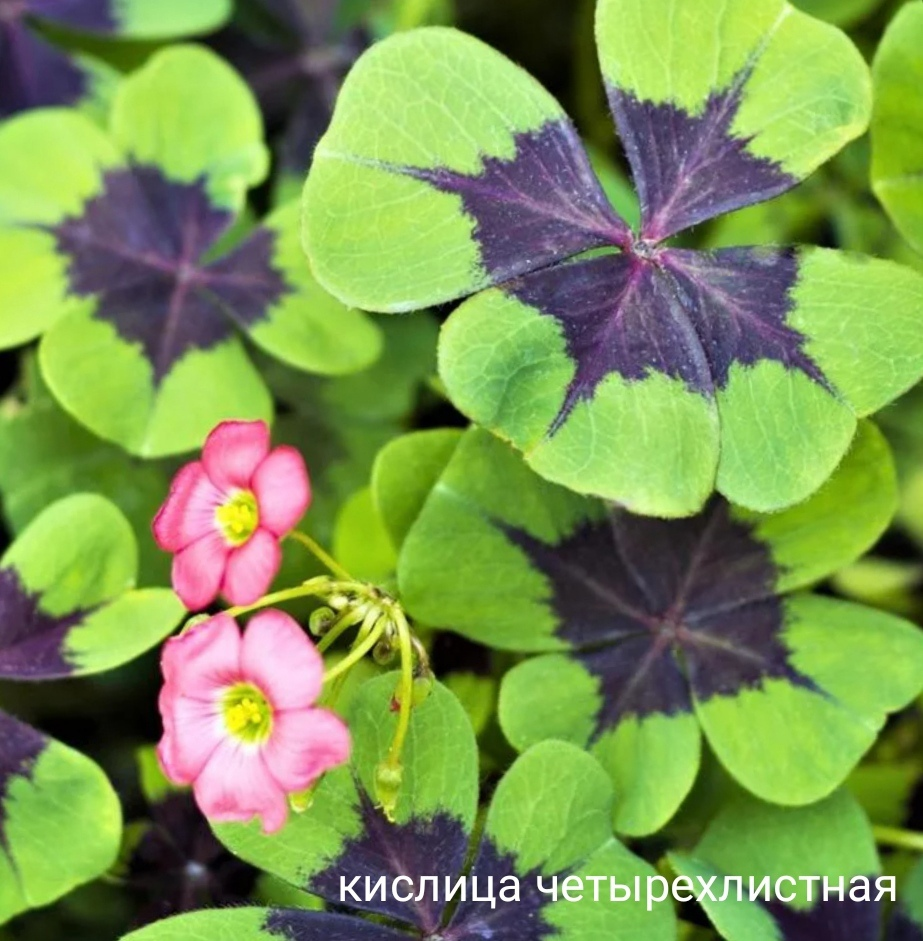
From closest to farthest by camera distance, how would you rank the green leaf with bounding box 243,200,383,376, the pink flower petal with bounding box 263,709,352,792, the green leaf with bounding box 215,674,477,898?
the pink flower petal with bounding box 263,709,352,792
the green leaf with bounding box 215,674,477,898
the green leaf with bounding box 243,200,383,376

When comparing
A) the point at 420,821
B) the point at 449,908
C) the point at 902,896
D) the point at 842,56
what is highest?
the point at 842,56

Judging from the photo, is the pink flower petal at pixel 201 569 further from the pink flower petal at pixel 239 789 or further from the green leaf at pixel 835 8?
the green leaf at pixel 835 8

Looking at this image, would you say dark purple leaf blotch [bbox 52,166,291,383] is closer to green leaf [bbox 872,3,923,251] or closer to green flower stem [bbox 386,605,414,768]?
green flower stem [bbox 386,605,414,768]

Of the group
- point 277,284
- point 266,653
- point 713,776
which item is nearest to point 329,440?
point 277,284

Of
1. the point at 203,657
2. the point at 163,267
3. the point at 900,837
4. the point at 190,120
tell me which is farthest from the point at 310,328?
the point at 900,837

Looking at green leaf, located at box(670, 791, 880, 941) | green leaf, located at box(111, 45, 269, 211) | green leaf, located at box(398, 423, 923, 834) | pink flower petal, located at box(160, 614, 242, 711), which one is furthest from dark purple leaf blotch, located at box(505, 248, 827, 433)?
green leaf, located at box(111, 45, 269, 211)

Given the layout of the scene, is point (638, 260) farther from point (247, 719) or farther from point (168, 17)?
point (168, 17)

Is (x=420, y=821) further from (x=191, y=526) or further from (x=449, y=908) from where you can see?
(x=191, y=526)

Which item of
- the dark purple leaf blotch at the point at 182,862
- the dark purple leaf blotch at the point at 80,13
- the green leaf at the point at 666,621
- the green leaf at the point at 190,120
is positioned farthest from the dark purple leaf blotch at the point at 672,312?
the dark purple leaf blotch at the point at 80,13
